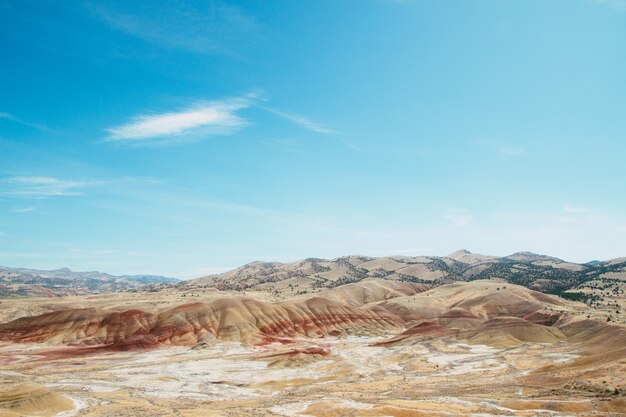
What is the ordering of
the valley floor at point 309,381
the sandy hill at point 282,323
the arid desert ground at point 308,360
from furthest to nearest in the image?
the sandy hill at point 282,323, the arid desert ground at point 308,360, the valley floor at point 309,381

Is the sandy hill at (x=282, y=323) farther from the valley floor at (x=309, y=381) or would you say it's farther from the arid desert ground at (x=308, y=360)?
the valley floor at (x=309, y=381)

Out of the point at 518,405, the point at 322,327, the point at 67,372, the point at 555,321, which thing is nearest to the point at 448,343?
the point at 555,321

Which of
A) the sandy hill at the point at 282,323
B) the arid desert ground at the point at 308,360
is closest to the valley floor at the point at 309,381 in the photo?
the arid desert ground at the point at 308,360

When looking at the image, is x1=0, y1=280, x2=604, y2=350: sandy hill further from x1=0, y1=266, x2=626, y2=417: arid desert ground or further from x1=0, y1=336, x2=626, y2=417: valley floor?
x1=0, y1=336, x2=626, y2=417: valley floor

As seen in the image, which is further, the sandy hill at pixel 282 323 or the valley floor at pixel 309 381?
the sandy hill at pixel 282 323

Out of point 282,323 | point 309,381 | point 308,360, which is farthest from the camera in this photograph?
point 282,323

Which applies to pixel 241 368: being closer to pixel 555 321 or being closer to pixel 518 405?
pixel 518 405

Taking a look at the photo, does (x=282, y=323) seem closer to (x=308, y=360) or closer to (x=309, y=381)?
(x=308, y=360)

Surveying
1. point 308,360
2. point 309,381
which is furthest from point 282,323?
point 309,381

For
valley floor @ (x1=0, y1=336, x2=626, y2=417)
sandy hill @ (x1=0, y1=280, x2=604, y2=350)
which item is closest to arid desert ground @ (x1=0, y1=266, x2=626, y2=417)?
valley floor @ (x1=0, y1=336, x2=626, y2=417)

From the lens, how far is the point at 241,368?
106625mm

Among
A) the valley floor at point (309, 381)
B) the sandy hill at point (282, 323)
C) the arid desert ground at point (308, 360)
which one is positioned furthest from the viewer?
the sandy hill at point (282, 323)

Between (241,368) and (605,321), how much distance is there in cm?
9556

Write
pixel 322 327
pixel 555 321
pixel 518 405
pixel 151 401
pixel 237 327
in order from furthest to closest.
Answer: pixel 322 327 → pixel 237 327 → pixel 555 321 → pixel 151 401 → pixel 518 405
